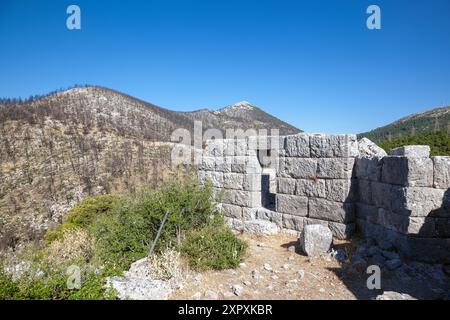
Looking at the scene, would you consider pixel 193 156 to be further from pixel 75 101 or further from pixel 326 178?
pixel 326 178

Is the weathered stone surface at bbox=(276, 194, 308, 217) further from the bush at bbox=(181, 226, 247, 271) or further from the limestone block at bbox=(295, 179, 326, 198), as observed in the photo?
the bush at bbox=(181, 226, 247, 271)

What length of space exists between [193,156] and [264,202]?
91.3ft

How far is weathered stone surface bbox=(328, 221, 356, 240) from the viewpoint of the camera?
6.22m

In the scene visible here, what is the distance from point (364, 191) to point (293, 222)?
5.81 feet

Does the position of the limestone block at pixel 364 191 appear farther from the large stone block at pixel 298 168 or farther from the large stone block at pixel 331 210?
the large stone block at pixel 298 168

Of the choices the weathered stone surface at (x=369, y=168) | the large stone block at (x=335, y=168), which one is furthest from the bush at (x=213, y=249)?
the weathered stone surface at (x=369, y=168)

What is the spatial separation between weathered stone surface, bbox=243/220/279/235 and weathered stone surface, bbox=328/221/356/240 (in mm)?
1394

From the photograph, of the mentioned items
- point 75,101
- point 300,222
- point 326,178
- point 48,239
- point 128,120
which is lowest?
point 48,239

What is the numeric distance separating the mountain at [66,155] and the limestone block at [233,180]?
14695 mm

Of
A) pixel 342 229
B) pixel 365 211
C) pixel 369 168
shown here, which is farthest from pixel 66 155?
pixel 369 168

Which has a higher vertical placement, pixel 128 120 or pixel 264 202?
pixel 128 120
